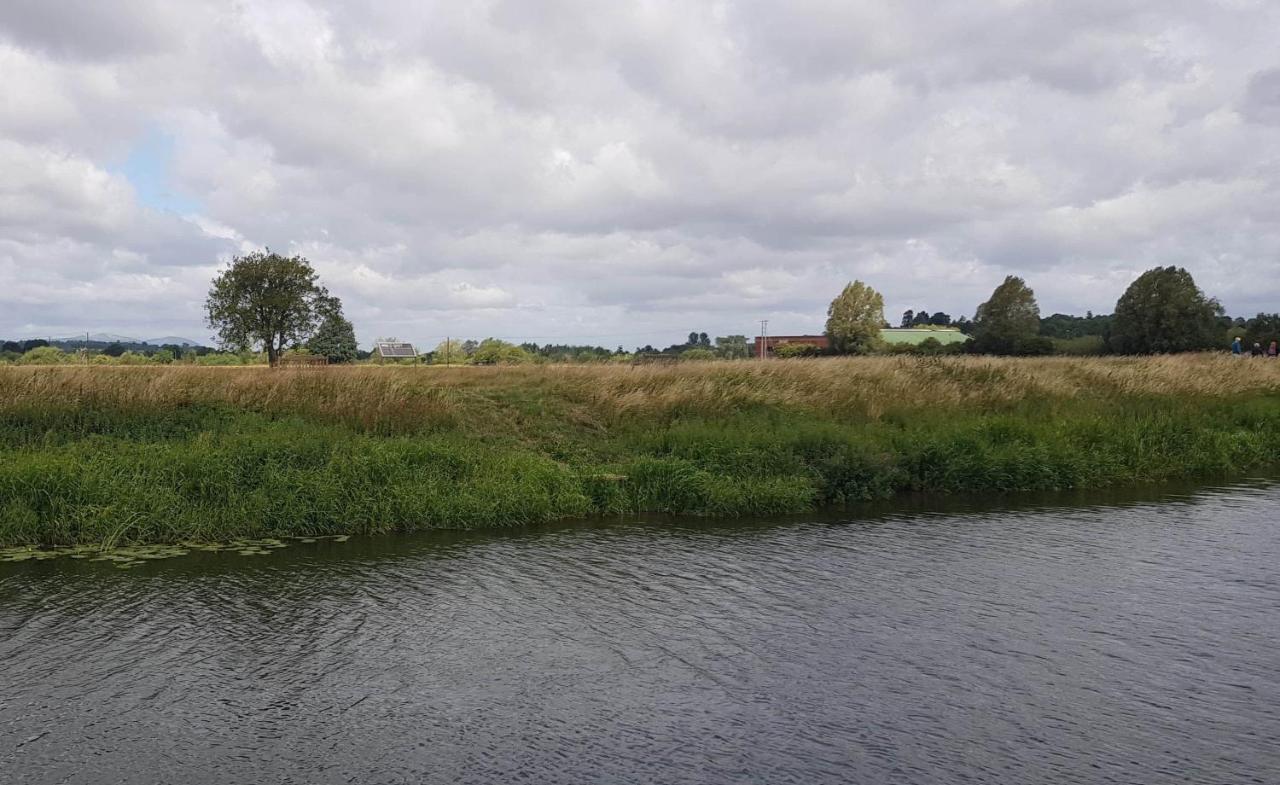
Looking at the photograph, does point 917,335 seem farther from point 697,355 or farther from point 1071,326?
point 697,355

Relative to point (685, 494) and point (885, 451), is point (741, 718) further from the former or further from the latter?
point (885, 451)

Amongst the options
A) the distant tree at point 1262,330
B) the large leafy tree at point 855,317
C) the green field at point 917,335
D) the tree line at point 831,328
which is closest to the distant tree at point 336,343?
the tree line at point 831,328

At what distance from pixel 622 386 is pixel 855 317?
2274 inches

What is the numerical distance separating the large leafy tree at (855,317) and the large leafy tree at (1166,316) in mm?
19931

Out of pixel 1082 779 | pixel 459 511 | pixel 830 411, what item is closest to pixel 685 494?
pixel 459 511

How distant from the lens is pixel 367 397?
20219 millimetres

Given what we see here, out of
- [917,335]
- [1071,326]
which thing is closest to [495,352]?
[917,335]

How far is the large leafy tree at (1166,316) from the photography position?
60.2 meters

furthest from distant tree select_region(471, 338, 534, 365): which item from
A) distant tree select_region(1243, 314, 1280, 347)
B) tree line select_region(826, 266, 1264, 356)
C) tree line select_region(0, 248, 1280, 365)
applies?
distant tree select_region(1243, 314, 1280, 347)

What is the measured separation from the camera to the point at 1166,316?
60656 millimetres

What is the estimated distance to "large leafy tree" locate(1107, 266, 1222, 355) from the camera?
6016 centimetres

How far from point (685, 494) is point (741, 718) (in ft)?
31.7

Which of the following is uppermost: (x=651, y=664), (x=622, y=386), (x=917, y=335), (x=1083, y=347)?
(x=917, y=335)

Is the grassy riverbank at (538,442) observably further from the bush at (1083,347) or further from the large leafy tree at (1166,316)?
the bush at (1083,347)
